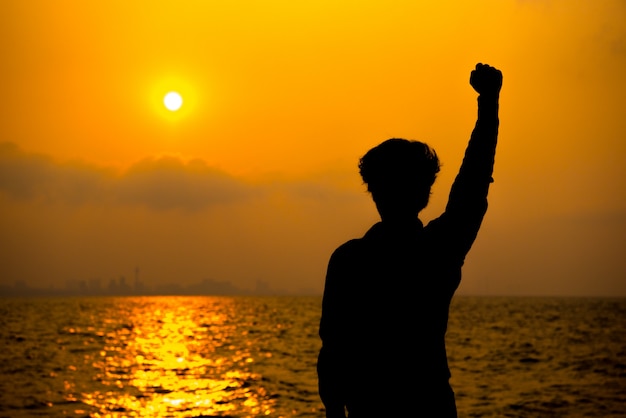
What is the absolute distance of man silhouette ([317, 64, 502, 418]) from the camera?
3.06m

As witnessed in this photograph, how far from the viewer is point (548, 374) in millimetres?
36562

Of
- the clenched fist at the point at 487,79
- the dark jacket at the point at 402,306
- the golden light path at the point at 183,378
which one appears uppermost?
the clenched fist at the point at 487,79

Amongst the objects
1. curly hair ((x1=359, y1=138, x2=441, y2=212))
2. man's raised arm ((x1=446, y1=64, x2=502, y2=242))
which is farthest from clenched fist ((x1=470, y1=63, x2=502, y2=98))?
curly hair ((x1=359, y1=138, x2=441, y2=212))

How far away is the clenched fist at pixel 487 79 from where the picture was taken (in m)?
3.11

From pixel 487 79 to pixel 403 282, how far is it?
82 centimetres

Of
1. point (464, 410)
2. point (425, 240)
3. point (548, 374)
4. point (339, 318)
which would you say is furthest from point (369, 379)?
point (548, 374)

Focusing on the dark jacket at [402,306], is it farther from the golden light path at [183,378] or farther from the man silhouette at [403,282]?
the golden light path at [183,378]

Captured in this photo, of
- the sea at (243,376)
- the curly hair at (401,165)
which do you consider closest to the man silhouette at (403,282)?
the curly hair at (401,165)

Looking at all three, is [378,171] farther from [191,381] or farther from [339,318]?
[191,381]

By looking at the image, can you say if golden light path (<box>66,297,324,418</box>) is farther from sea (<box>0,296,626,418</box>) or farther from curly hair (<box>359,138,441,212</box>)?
curly hair (<box>359,138,441,212</box>)

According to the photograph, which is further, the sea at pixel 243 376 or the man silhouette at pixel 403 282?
the sea at pixel 243 376

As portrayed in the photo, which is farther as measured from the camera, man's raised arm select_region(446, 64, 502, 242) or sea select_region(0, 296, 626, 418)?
sea select_region(0, 296, 626, 418)

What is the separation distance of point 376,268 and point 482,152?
0.59 metres

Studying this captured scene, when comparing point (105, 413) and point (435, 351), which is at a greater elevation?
point (435, 351)
